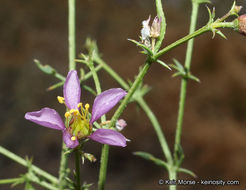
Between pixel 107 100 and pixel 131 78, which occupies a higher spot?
pixel 131 78

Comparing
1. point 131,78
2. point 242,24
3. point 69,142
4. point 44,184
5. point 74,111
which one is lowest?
point 44,184

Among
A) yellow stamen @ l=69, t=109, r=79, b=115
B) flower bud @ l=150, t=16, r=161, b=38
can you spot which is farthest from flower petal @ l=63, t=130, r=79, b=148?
flower bud @ l=150, t=16, r=161, b=38

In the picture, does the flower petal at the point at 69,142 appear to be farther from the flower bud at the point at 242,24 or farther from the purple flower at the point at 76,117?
the flower bud at the point at 242,24

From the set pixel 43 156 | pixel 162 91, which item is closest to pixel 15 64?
pixel 43 156

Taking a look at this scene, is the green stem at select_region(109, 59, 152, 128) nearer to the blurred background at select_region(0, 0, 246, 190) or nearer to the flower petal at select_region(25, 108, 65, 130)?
the flower petal at select_region(25, 108, 65, 130)

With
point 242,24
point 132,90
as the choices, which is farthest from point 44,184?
point 242,24

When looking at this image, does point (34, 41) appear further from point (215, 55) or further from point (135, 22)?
point (215, 55)

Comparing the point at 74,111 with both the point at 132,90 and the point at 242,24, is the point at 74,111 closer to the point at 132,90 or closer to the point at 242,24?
the point at 132,90

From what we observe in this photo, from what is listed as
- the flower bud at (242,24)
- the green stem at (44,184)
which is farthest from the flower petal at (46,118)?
the flower bud at (242,24)
